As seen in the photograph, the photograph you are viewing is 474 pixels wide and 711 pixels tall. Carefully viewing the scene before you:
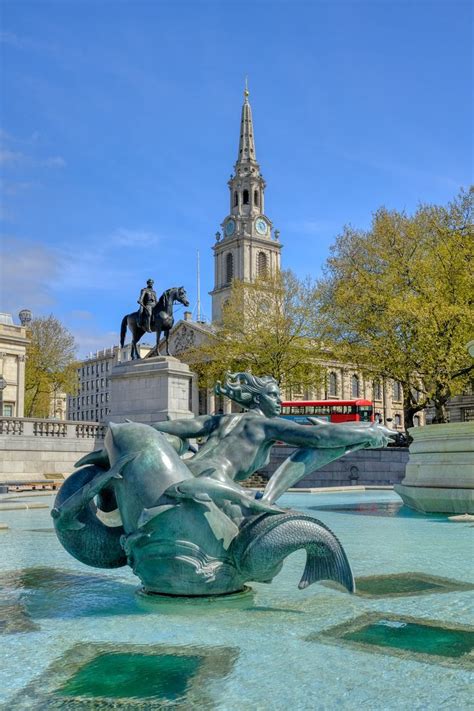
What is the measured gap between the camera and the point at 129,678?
11.4 ft

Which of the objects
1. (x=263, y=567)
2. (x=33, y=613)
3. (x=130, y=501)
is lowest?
(x=33, y=613)

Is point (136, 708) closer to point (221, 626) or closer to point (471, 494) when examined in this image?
point (221, 626)

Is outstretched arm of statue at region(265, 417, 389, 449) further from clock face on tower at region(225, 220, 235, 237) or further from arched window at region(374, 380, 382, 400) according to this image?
clock face on tower at region(225, 220, 235, 237)

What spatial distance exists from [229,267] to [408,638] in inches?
4481

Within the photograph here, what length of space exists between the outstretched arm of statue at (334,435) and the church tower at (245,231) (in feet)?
353

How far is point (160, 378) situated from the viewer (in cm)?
2808

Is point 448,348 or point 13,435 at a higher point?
point 448,348

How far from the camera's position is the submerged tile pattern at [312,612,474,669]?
12.4 ft

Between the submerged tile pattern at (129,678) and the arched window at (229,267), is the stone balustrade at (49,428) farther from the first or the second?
the arched window at (229,267)

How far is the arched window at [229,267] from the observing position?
116m

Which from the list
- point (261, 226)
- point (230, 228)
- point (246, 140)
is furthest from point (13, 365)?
point (246, 140)

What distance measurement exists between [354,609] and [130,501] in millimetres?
1708

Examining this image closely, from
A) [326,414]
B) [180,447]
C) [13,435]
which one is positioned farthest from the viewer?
[326,414]

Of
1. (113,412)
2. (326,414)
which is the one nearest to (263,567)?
(113,412)
